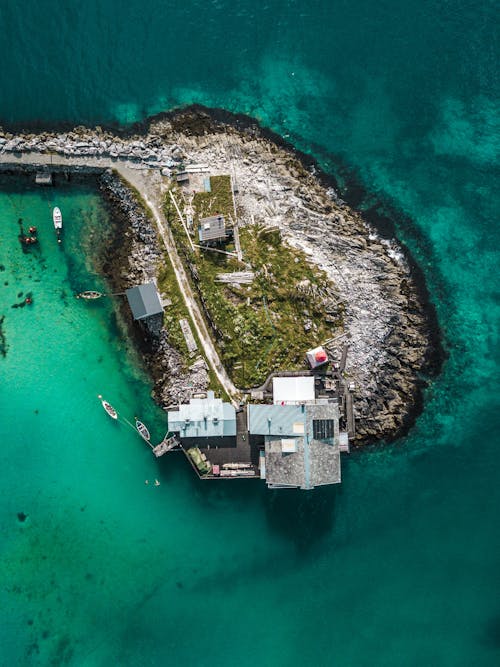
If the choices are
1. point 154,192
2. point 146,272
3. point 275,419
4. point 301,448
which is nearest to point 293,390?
point 275,419

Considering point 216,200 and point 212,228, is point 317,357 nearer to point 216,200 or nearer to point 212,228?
point 212,228

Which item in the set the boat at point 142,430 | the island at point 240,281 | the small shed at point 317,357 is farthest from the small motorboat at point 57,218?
the small shed at point 317,357

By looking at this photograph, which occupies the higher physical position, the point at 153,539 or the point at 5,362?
the point at 5,362

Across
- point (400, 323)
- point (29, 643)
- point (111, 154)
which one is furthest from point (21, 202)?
point (29, 643)

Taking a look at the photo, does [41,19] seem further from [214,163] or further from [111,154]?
[214,163]

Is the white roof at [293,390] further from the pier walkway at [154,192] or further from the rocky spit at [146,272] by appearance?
the rocky spit at [146,272]

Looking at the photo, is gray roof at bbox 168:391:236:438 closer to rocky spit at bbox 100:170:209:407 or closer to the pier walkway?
the pier walkway

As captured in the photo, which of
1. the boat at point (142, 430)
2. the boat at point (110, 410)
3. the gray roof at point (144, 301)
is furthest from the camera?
the boat at point (110, 410)
